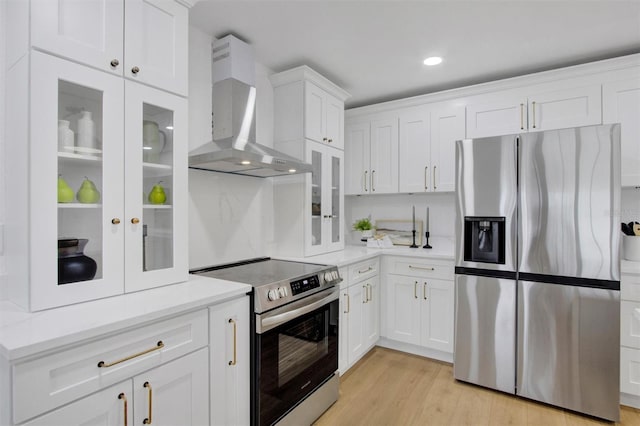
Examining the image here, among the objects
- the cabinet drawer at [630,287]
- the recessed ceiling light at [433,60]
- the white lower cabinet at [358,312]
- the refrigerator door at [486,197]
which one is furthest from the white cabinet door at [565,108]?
the white lower cabinet at [358,312]

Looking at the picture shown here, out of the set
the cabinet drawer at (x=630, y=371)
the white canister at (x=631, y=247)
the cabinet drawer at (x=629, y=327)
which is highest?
the white canister at (x=631, y=247)

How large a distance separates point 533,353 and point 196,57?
301 centimetres

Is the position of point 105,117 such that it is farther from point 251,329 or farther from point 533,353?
point 533,353

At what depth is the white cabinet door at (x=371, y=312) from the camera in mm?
2832

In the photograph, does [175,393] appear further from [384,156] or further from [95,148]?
[384,156]

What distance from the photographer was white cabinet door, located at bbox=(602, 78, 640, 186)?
2426 mm

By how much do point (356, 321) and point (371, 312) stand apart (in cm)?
28

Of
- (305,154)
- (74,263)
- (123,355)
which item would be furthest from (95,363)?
(305,154)

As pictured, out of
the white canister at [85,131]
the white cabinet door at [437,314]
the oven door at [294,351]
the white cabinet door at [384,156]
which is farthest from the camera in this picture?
the white cabinet door at [384,156]

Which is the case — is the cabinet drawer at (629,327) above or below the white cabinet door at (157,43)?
below

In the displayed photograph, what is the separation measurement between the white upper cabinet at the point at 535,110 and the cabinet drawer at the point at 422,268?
1228 millimetres

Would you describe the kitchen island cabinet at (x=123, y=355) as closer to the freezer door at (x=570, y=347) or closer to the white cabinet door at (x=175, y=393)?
the white cabinet door at (x=175, y=393)

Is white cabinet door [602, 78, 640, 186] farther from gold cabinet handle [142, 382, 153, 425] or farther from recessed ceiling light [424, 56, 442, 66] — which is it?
gold cabinet handle [142, 382, 153, 425]

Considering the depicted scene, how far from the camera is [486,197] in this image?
7.76ft
